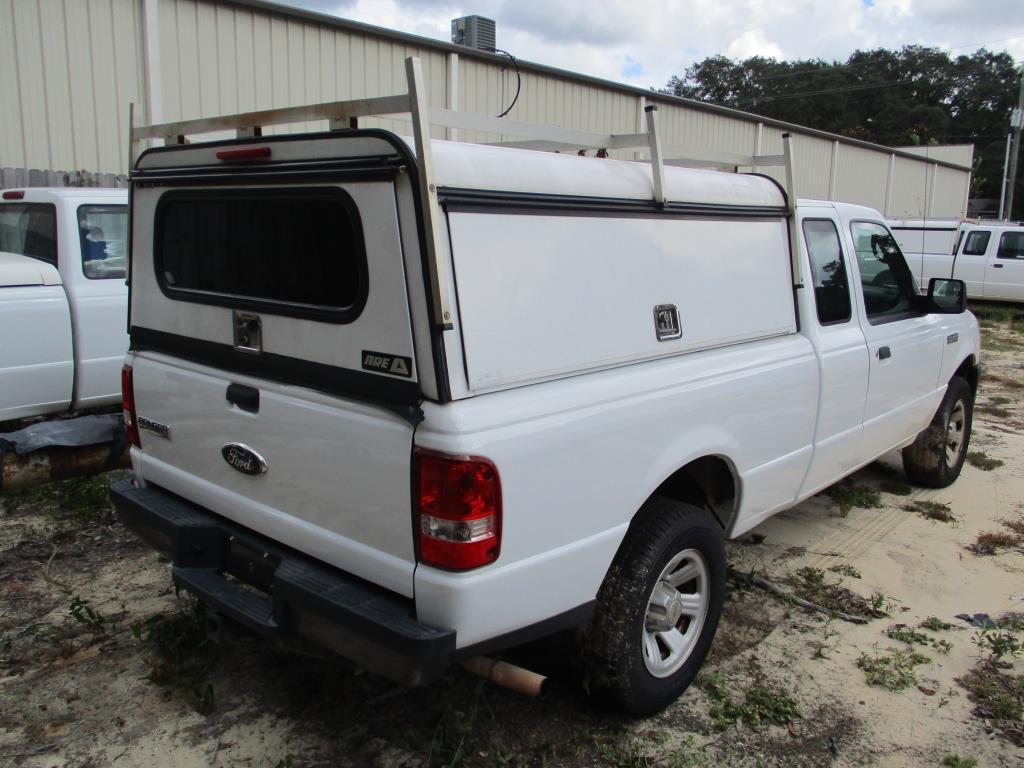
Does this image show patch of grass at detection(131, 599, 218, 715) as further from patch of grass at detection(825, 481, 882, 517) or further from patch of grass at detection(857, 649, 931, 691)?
patch of grass at detection(825, 481, 882, 517)

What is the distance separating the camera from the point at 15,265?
5.48 m

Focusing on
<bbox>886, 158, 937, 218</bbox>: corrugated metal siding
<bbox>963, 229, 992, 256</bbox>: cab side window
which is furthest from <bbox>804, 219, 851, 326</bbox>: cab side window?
<bbox>886, 158, 937, 218</bbox>: corrugated metal siding

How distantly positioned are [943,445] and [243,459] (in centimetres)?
484

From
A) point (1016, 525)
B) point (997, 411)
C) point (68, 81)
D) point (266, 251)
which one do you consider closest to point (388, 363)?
point (266, 251)

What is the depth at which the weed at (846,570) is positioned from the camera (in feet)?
14.8

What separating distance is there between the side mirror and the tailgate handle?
397cm

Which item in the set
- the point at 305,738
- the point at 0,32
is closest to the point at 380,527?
the point at 305,738

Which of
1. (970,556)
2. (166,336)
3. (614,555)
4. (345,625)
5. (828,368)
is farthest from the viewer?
(970,556)

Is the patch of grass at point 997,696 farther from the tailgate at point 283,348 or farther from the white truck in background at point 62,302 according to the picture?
the white truck in background at point 62,302

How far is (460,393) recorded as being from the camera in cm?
238

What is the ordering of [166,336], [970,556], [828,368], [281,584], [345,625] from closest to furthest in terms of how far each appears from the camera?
1. [345,625]
2. [281,584]
3. [166,336]
4. [828,368]
5. [970,556]

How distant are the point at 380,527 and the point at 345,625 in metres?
0.30

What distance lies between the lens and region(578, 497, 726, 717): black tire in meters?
2.90

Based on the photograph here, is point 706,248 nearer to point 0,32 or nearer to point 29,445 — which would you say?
point 29,445
